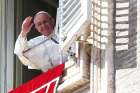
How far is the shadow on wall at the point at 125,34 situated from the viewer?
5984 millimetres

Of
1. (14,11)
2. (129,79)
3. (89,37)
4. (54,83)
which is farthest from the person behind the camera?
(14,11)

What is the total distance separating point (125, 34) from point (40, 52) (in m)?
1.52

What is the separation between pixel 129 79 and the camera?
595cm

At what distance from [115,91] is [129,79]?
0.20 meters

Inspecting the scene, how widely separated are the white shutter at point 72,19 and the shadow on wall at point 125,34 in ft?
0.86

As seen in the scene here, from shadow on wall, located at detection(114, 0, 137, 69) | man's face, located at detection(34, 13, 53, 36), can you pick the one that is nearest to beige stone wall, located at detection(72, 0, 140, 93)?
shadow on wall, located at detection(114, 0, 137, 69)

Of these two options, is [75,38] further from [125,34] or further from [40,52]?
[40,52]

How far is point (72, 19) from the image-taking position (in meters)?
6.27

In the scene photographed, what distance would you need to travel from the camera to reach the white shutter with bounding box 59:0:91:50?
6020 millimetres

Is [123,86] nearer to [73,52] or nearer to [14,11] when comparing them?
[73,52]

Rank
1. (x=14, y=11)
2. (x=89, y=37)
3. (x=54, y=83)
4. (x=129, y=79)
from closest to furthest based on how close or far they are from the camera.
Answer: (x=129, y=79) → (x=89, y=37) → (x=54, y=83) → (x=14, y=11)

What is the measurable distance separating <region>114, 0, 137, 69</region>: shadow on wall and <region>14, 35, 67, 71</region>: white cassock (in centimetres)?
122

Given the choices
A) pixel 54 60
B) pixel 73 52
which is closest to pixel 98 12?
pixel 73 52

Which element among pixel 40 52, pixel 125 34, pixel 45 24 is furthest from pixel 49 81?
pixel 125 34
